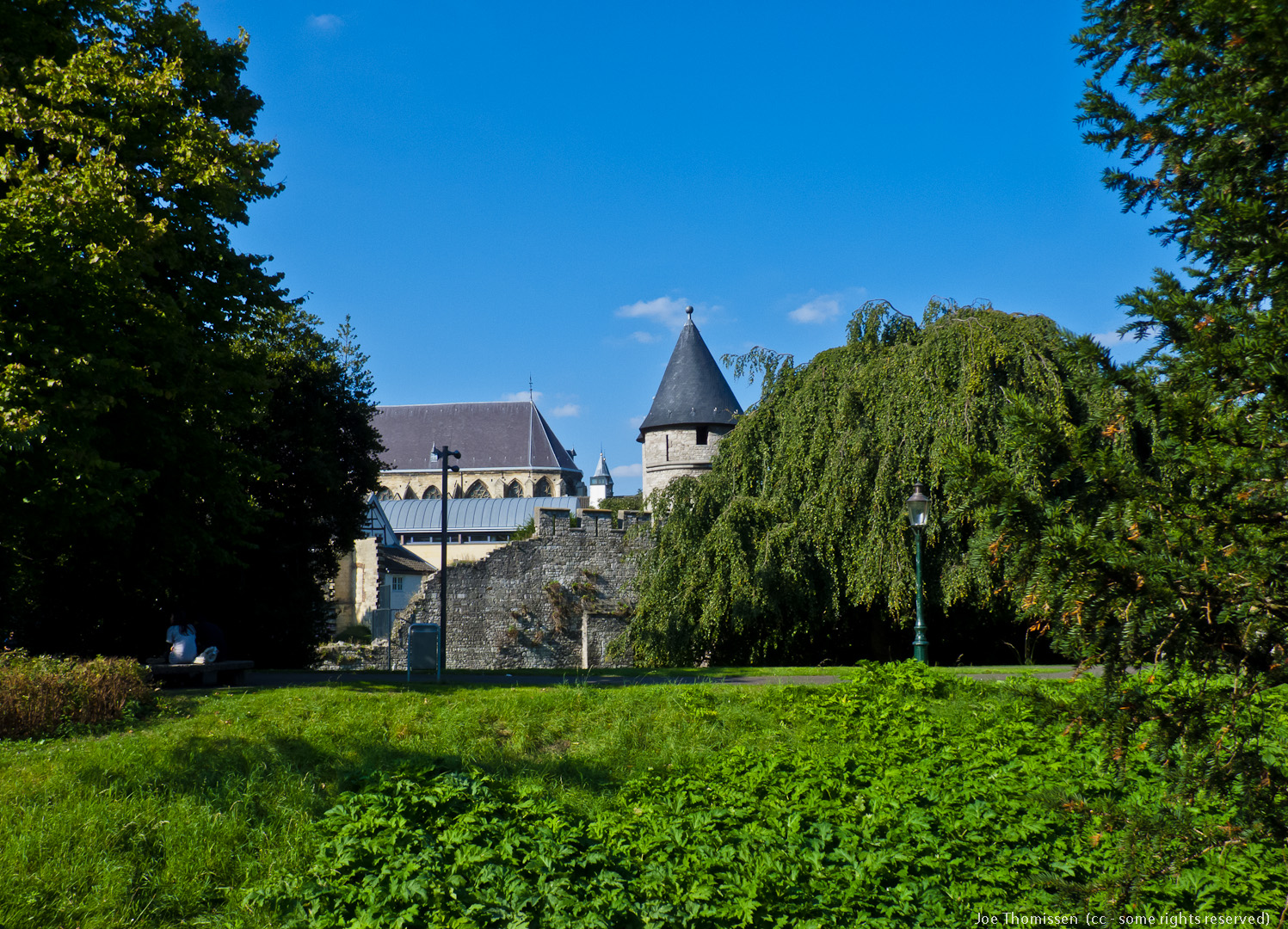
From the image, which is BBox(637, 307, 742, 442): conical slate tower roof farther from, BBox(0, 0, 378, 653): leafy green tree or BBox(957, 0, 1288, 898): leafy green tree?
BBox(957, 0, 1288, 898): leafy green tree

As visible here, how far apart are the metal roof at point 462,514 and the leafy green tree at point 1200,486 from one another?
164 ft

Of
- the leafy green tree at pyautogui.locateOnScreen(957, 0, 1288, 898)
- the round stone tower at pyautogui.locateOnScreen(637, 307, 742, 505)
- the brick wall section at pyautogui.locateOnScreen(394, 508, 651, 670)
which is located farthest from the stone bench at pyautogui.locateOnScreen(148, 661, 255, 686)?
the round stone tower at pyautogui.locateOnScreen(637, 307, 742, 505)

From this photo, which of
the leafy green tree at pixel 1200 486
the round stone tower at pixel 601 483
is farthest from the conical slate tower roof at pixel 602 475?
the leafy green tree at pixel 1200 486

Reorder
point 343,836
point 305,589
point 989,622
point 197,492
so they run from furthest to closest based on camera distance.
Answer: point 305,589
point 989,622
point 197,492
point 343,836

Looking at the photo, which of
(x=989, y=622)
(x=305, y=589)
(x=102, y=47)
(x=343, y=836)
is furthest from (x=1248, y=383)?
(x=305, y=589)

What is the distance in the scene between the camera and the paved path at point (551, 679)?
10.7 metres

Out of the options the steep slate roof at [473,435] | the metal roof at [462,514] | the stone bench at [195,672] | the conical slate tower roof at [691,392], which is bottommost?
the stone bench at [195,672]

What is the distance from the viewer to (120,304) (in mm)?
9727

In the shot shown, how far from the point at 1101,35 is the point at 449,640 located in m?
25.6

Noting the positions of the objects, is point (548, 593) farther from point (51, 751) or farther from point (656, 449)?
point (51, 751)

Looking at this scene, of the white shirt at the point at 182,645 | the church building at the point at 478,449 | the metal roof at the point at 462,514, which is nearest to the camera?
the white shirt at the point at 182,645

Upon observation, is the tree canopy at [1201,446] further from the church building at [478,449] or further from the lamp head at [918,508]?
the church building at [478,449]

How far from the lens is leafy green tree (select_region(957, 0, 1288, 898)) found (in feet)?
7.18

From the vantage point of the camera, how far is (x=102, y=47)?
34.5ft
